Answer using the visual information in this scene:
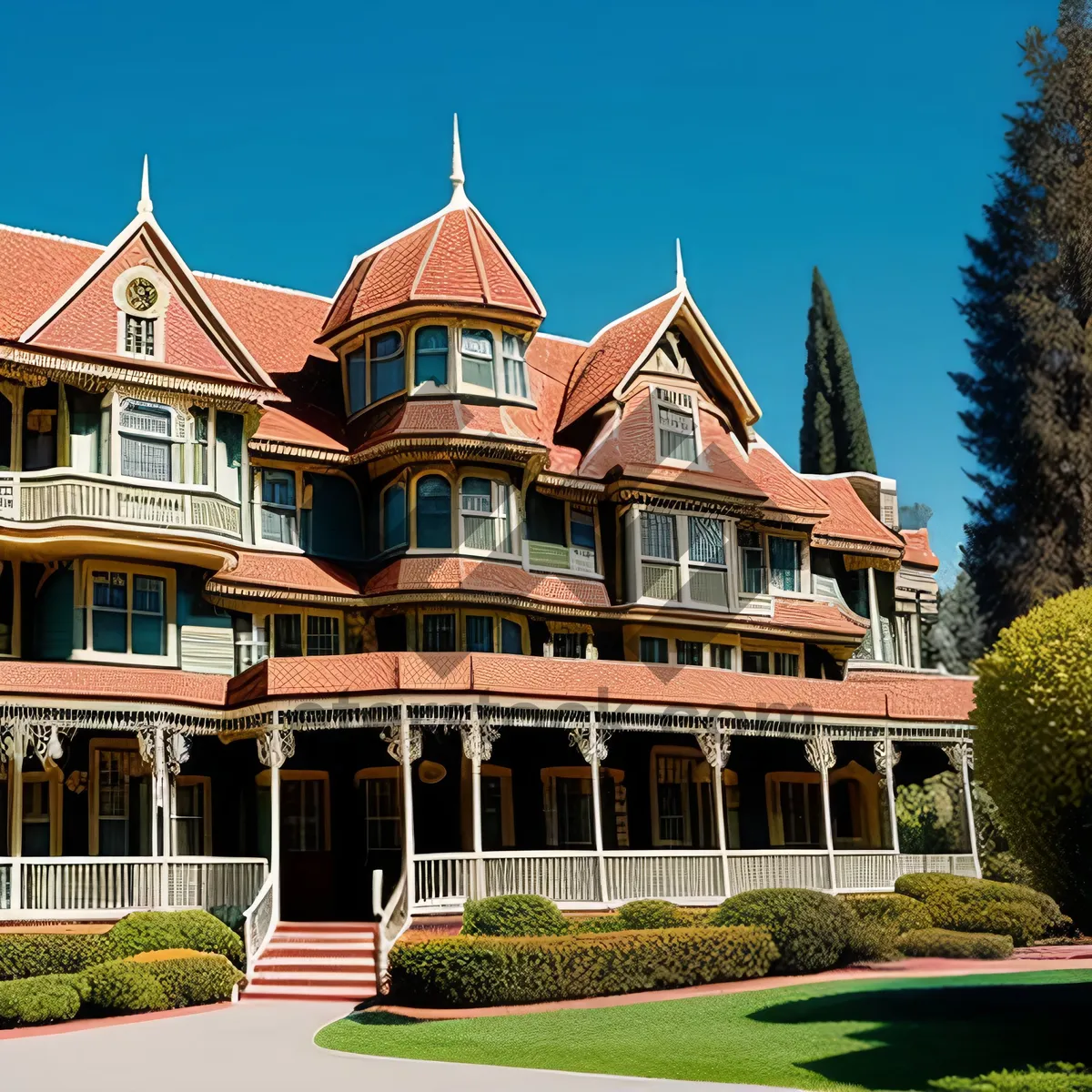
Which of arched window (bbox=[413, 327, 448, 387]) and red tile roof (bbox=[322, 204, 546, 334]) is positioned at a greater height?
red tile roof (bbox=[322, 204, 546, 334])

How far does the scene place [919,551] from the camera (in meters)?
49.5

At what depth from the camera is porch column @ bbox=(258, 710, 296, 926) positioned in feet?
92.8

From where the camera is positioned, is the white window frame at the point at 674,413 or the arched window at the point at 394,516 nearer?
the arched window at the point at 394,516

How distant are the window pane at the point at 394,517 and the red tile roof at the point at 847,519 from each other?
13.2 m

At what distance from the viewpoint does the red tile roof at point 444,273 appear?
35719mm

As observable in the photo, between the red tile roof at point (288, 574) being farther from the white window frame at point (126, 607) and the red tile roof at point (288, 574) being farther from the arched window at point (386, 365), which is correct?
the arched window at point (386, 365)

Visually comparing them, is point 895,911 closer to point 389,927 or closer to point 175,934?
point 389,927

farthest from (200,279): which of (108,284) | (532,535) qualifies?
(532,535)

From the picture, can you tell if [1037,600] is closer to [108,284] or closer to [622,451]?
[622,451]

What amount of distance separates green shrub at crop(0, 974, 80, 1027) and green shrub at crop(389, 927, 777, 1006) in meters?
4.55

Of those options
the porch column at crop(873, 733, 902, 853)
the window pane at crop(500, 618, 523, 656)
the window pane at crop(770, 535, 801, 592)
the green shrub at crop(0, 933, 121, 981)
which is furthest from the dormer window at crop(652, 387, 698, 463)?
Answer: the green shrub at crop(0, 933, 121, 981)

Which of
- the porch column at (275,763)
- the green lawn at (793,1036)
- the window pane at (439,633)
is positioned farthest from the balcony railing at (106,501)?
the green lawn at (793,1036)

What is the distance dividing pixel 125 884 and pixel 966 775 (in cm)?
1892

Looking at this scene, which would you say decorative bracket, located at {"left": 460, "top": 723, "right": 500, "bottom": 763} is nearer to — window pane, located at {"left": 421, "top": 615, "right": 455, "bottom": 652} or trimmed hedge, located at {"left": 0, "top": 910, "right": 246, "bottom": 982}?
window pane, located at {"left": 421, "top": 615, "right": 455, "bottom": 652}
